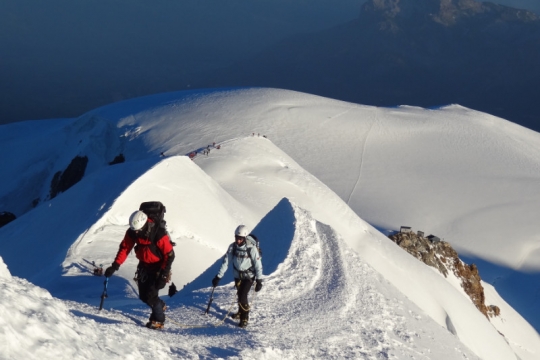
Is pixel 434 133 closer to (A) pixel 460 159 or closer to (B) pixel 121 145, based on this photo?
(A) pixel 460 159

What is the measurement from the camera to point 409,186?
1663 inches

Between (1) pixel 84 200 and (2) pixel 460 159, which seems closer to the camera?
(1) pixel 84 200

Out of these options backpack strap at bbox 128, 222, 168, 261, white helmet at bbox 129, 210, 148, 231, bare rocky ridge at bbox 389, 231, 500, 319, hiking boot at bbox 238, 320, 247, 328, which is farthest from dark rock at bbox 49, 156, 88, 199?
white helmet at bbox 129, 210, 148, 231

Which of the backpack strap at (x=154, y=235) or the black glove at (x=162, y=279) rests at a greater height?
the backpack strap at (x=154, y=235)

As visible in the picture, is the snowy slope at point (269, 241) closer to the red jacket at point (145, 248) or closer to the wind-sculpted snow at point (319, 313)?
the wind-sculpted snow at point (319, 313)

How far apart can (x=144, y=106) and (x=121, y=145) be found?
36.1 feet

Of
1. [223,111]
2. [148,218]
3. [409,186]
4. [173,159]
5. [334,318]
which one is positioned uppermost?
[223,111]

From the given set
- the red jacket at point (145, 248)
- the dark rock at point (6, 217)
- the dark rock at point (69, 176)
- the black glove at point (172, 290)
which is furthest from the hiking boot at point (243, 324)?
the dark rock at point (69, 176)

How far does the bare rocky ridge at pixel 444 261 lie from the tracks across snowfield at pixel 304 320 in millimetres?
15997

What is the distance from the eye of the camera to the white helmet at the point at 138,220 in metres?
6.79

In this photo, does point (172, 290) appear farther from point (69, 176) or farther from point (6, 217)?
point (69, 176)

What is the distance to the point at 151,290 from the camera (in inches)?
286

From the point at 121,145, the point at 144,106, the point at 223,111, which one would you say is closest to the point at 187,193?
the point at 121,145

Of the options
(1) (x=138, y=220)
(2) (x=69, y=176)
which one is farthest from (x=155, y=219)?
(2) (x=69, y=176)
